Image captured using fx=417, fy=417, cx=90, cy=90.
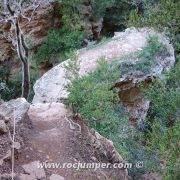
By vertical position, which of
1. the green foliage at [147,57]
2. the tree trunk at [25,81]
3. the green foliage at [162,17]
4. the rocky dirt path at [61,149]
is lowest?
the tree trunk at [25,81]

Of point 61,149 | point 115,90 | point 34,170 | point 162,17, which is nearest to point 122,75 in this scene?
point 115,90

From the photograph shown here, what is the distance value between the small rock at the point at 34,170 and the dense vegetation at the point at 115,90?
6.90 ft

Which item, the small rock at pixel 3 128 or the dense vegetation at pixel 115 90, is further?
the dense vegetation at pixel 115 90

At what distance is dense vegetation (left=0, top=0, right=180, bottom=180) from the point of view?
8398 mm

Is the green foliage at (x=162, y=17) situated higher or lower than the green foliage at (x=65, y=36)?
higher

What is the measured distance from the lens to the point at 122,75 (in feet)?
43.1

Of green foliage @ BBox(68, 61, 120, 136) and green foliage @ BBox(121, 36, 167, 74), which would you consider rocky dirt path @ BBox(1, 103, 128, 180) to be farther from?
green foliage @ BBox(121, 36, 167, 74)

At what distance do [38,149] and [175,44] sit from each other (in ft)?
28.5

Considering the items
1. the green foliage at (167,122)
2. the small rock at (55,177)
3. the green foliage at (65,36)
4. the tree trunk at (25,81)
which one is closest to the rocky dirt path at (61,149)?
the small rock at (55,177)

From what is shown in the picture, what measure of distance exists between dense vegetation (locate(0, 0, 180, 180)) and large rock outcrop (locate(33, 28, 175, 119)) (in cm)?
28

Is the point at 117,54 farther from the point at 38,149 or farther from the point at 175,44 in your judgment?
the point at 38,149

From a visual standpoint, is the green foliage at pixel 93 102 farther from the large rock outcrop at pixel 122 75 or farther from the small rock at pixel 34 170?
the large rock outcrop at pixel 122 75

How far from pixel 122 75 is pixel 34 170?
21.3 ft

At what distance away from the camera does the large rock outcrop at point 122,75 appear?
43.3 ft
